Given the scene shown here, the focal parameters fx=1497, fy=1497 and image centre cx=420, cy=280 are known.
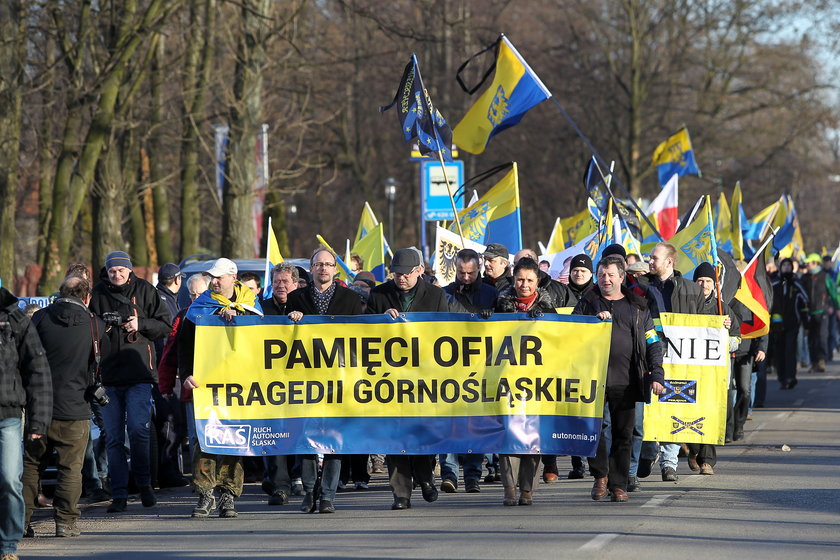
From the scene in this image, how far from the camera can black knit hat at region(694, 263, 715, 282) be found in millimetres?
12984

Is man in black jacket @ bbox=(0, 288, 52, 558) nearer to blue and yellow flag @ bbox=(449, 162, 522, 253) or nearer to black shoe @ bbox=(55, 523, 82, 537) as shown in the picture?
black shoe @ bbox=(55, 523, 82, 537)

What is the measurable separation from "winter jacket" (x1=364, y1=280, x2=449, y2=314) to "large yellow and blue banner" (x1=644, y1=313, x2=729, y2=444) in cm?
215

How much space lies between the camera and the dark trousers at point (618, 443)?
1080cm

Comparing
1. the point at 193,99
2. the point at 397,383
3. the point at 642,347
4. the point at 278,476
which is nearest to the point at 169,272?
the point at 278,476

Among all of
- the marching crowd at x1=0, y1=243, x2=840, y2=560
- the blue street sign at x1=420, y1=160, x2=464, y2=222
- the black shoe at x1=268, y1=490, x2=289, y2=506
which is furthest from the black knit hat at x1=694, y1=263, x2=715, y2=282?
→ the blue street sign at x1=420, y1=160, x2=464, y2=222

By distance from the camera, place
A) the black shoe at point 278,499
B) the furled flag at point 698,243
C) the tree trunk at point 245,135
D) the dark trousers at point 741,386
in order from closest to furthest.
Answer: the black shoe at point 278,499 < the furled flag at point 698,243 < the dark trousers at point 741,386 < the tree trunk at point 245,135

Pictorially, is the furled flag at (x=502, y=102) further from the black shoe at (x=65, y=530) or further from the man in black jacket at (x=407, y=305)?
the black shoe at (x=65, y=530)

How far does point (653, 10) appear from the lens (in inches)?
1690

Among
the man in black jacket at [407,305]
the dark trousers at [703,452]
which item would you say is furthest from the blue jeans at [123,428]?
the dark trousers at [703,452]

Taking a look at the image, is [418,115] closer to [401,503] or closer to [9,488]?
[401,503]

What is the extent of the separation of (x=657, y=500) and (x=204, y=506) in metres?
3.26

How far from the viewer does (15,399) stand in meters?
8.77

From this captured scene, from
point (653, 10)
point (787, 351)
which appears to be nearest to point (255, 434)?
point (787, 351)

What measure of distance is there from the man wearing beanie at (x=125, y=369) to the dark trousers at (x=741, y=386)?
6.59 metres
